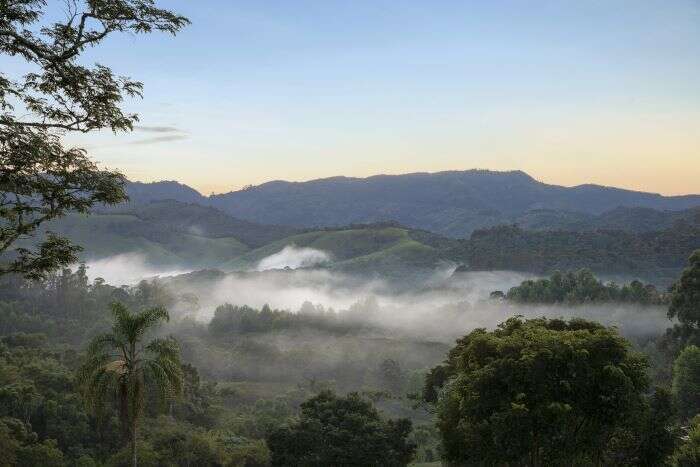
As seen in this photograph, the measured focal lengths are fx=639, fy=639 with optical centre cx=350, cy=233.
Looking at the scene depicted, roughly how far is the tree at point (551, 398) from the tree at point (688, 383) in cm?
3636

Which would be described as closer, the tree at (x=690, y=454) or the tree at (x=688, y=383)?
the tree at (x=690, y=454)

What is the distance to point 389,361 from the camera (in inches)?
5143

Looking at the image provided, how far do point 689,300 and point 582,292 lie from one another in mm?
64770

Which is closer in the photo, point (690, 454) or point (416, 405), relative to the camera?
point (690, 454)

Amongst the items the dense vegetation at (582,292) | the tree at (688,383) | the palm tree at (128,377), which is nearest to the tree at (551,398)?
the palm tree at (128,377)

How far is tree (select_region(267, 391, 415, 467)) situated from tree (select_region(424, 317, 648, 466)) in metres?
19.1

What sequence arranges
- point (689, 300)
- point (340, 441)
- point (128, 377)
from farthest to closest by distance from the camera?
1. point (689, 300)
2. point (340, 441)
3. point (128, 377)

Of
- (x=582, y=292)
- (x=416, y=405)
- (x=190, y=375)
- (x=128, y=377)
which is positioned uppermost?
(x=128, y=377)

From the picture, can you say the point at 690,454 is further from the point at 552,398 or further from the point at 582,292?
the point at 582,292

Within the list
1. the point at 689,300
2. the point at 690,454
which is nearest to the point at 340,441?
the point at 690,454

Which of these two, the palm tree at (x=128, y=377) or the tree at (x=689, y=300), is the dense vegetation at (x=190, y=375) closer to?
the palm tree at (x=128, y=377)

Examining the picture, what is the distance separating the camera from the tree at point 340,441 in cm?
4281

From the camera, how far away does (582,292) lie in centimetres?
12619

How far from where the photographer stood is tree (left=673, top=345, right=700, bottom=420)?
2186 inches
